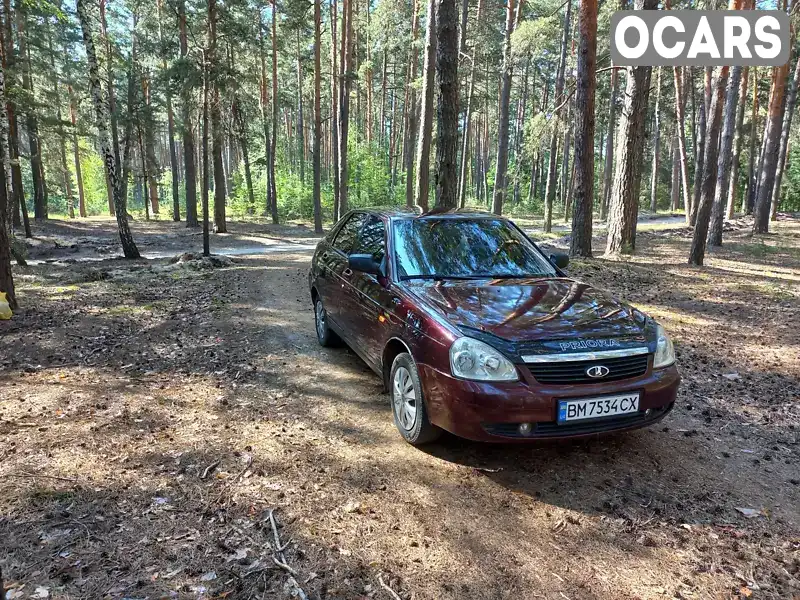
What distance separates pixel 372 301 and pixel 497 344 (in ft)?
5.15

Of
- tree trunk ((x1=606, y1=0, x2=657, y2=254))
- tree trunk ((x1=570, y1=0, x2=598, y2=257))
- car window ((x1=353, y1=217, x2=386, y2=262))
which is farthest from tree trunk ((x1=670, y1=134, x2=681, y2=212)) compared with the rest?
car window ((x1=353, y1=217, x2=386, y2=262))

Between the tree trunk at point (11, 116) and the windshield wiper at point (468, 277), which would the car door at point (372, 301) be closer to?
the windshield wiper at point (468, 277)

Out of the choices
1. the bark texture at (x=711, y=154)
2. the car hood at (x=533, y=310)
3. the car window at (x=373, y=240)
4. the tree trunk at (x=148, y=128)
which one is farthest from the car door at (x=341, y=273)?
the tree trunk at (x=148, y=128)

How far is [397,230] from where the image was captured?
501cm

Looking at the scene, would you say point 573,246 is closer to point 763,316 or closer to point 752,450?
point 763,316

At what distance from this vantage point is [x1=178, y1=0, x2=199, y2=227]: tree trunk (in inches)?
654

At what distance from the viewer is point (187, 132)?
875 inches

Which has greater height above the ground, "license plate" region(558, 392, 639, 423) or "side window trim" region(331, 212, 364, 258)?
"side window trim" region(331, 212, 364, 258)

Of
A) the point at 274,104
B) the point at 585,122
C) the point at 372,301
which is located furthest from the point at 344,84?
the point at 372,301

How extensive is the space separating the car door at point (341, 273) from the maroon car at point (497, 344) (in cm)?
39

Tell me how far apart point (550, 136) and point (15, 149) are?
57.3 ft

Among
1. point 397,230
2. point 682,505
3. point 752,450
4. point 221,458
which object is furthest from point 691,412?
point 221,458

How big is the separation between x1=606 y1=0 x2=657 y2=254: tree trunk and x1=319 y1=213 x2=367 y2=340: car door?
845 centimetres

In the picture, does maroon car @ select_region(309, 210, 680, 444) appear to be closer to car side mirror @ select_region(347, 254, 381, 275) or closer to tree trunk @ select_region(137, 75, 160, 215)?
car side mirror @ select_region(347, 254, 381, 275)
